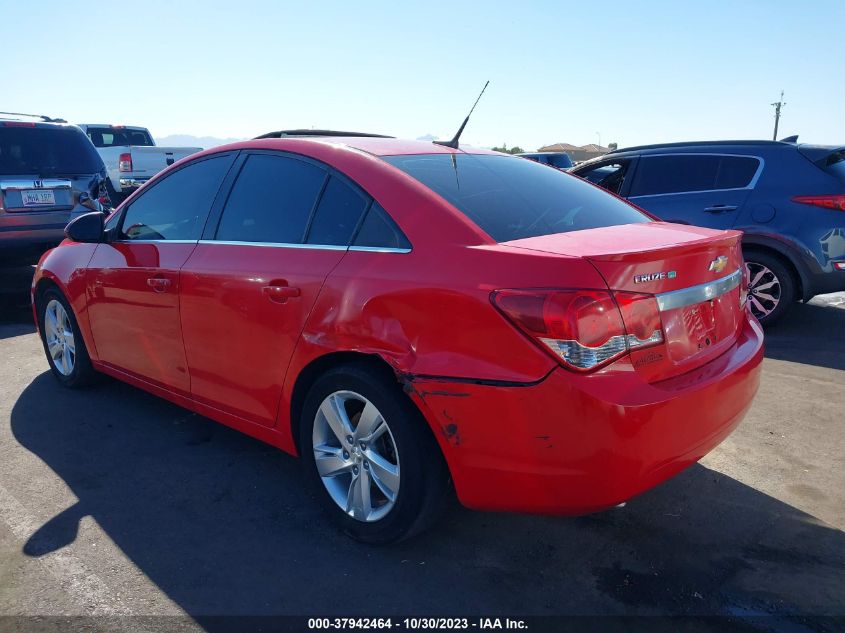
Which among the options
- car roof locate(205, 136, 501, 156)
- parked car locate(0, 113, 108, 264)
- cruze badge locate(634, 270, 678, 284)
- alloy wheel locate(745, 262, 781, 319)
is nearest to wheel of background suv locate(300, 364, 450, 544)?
cruze badge locate(634, 270, 678, 284)

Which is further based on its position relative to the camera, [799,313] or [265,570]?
[799,313]

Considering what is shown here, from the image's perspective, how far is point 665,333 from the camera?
8.00 ft

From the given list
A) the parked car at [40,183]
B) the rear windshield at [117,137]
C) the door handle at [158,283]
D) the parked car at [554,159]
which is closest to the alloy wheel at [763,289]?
the door handle at [158,283]

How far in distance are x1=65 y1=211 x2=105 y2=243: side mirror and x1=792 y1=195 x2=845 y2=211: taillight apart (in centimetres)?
568

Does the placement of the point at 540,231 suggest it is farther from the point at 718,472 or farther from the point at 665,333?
the point at 718,472

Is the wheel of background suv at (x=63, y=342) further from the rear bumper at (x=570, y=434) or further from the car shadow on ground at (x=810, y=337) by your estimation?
the car shadow on ground at (x=810, y=337)

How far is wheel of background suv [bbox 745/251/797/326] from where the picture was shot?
6.16m

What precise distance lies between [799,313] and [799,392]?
2.77 metres

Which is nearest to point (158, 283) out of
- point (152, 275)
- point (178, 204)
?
point (152, 275)

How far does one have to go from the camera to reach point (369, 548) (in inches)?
114

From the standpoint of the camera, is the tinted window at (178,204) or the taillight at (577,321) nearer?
the taillight at (577,321)

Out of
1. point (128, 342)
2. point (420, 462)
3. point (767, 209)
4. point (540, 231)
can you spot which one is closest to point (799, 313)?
point (767, 209)

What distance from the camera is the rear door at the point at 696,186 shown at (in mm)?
6410

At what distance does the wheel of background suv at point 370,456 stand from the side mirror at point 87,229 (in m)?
2.12
